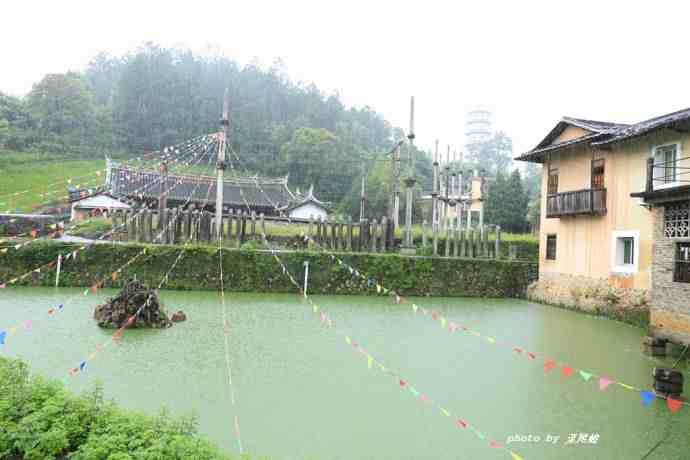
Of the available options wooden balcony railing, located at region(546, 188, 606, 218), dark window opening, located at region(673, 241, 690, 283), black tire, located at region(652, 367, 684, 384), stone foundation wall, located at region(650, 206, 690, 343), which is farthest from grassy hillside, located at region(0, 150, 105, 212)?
black tire, located at region(652, 367, 684, 384)

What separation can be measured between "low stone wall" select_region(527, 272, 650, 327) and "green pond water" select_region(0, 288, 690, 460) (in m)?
1.62

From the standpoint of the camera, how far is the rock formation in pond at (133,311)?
330 inches

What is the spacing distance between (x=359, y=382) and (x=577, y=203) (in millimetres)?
10218

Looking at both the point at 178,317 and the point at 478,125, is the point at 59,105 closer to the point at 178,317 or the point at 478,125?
the point at 178,317

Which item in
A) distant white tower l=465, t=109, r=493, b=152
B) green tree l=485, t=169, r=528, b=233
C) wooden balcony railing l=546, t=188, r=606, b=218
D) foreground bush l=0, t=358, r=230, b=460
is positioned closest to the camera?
foreground bush l=0, t=358, r=230, b=460

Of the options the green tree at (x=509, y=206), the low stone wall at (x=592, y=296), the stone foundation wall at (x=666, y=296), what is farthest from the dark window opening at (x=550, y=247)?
the green tree at (x=509, y=206)

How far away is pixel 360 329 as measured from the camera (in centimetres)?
933

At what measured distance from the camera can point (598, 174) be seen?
1370 centimetres

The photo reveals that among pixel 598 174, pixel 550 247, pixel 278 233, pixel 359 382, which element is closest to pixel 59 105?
pixel 278 233

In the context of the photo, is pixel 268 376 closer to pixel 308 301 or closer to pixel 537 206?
pixel 308 301

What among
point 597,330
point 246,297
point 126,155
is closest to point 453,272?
point 597,330

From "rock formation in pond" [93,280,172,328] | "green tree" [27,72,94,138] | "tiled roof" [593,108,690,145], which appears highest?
"green tree" [27,72,94,138]

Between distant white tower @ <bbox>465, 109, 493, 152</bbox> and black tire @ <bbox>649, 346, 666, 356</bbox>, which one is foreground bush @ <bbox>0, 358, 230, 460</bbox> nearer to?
black tire @ <bbox>649, 346, 666, 356</bbox>

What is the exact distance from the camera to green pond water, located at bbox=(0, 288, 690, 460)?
4664 mm
